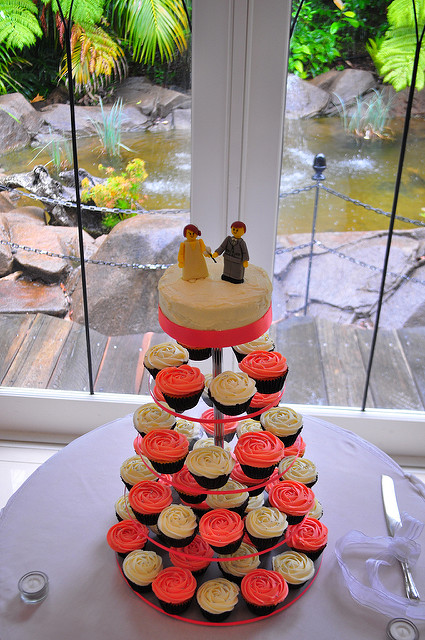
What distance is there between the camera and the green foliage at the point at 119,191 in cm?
194

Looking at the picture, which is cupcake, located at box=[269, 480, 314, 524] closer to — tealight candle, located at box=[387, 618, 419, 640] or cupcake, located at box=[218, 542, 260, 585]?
cupcake, located at box=[218, 542, 260, 585]

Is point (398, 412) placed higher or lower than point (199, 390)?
lower

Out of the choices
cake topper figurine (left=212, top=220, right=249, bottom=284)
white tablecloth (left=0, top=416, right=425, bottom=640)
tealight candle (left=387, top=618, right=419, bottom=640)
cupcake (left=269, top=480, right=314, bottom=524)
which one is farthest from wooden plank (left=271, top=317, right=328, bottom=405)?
tealight candle (left=387, top=618, right=419, bottom=640)

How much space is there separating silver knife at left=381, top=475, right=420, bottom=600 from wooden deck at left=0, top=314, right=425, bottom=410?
2.17 feet

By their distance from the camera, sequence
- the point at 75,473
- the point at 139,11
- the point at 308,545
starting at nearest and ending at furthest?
the point at 308,545 → the point at 75,473 → the point at 139,11

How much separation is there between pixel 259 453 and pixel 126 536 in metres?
0.36

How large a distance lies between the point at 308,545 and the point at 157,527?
1.12 ft

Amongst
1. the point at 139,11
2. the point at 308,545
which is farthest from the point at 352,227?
the point at 308,545

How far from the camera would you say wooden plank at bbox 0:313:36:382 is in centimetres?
218

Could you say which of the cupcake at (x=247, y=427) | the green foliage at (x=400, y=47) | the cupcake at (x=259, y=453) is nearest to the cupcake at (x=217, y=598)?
the cupcake at (x=259, y=453)

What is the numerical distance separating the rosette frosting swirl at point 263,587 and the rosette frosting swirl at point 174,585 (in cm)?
→ 11

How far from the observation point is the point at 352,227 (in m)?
1.98

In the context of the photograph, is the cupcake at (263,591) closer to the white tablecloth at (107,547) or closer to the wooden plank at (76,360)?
the white tablecloth at (107,547)

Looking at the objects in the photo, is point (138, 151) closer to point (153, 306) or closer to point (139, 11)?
point (139, 11)
